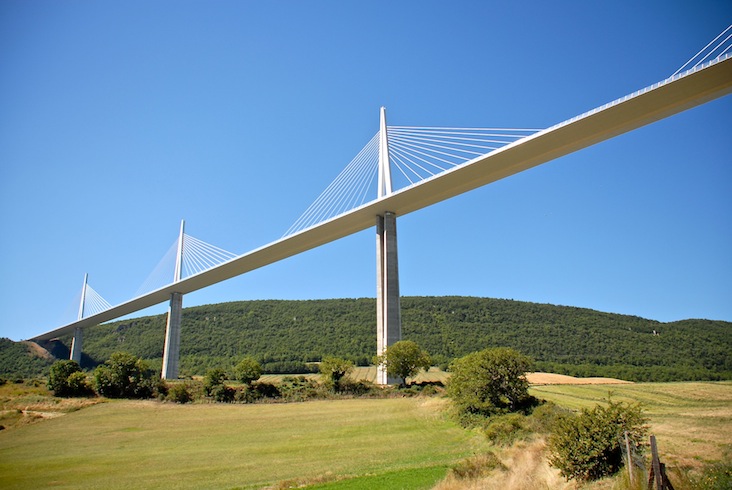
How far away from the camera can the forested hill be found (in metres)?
39.7

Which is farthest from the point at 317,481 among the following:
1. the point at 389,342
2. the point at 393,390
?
the point at 389,342

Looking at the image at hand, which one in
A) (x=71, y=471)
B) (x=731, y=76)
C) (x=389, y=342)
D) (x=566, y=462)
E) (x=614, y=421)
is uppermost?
(x=731, y=76)

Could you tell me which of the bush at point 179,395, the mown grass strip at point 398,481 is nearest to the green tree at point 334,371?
the bush at point 179,395

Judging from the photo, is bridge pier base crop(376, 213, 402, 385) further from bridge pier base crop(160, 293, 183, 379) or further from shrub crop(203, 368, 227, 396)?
bridge pier base crop(160, 293, 183, 379)

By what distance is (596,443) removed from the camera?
9852mm

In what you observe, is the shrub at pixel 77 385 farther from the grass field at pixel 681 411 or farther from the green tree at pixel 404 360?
the grass field at pixel 681 411

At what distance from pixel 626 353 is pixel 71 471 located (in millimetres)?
45065

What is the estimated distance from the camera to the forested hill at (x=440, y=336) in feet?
130

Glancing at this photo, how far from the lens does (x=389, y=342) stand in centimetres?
3212

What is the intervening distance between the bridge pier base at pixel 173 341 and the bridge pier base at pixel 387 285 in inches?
1008

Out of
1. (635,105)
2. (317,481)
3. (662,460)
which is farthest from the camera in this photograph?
(635,105)

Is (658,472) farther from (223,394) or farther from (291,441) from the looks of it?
(223,394)

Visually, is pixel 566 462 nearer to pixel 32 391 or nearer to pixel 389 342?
pixel 389 342

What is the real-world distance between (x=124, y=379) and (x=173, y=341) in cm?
1815
